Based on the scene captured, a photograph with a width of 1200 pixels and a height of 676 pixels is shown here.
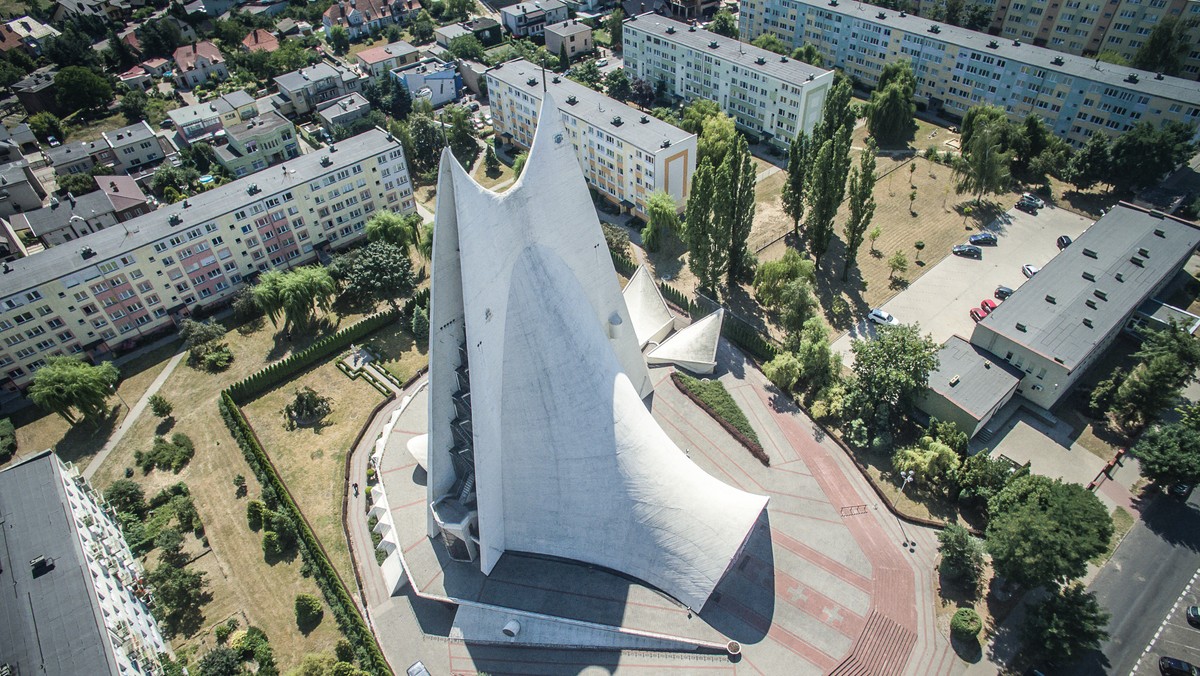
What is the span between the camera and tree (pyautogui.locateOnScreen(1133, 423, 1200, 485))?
4722 cm

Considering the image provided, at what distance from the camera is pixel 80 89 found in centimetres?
11212

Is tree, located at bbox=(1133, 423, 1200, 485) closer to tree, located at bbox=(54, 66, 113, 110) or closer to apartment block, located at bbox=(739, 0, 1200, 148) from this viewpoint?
apartment block, located at bbox=(739, 0, 1200, 148)

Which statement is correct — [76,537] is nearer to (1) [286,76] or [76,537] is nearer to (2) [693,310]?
(2) [693,310]

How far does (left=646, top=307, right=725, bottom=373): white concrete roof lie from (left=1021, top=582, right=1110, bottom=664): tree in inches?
1181

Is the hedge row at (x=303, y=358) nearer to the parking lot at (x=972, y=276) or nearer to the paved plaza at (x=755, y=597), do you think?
the paved plaza at (x=755, y=597)

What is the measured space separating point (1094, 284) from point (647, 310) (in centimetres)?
4111

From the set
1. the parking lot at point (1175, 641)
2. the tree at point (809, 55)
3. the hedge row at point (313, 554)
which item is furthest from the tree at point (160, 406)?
the tree at point (809, 55)

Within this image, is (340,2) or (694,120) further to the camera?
(340,2)

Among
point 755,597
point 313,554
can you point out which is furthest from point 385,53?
point 755,597

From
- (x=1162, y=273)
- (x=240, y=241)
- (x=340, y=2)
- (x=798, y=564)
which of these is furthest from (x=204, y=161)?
(x=1162, y=273)

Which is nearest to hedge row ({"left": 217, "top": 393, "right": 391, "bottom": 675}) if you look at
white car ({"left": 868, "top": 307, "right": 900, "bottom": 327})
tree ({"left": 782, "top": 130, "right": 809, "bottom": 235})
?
white car ({"left": 868, "top": 307, "right": 900, "bottom": 327})

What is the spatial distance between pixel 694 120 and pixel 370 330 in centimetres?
5111

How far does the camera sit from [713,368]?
61406 mm

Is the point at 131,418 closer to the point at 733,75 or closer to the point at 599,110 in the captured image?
the point at 599,110
